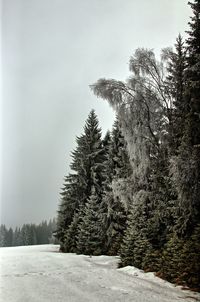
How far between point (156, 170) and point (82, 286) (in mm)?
5705

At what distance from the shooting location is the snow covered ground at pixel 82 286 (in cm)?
730

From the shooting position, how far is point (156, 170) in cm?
1256

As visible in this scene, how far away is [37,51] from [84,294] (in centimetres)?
585

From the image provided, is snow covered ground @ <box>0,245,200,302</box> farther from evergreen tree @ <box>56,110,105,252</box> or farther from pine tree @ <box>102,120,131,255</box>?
evergreen tree @ <box>56,110,105,252</box>

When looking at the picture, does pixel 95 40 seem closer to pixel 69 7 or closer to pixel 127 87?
pixel 69 7

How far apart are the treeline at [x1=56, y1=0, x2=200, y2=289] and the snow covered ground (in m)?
0.96

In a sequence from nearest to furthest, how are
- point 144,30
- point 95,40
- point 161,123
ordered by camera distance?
point 95,40 < point 144,30 < point 161,123

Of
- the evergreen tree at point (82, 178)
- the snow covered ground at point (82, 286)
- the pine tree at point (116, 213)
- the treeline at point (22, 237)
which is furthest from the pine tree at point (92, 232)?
the treeline at point (22, 237)

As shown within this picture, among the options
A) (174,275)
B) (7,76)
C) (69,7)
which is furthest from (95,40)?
(174,275)

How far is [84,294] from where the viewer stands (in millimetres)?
7672

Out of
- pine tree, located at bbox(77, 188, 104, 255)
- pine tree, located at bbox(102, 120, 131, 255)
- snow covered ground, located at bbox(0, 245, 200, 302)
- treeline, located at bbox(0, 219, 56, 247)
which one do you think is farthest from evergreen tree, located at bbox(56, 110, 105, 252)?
treeline, located at bbox(0, 219, 56, 247)

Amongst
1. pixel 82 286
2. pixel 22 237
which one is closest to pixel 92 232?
pixel 82 286

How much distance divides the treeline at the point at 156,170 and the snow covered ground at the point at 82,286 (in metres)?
0.96

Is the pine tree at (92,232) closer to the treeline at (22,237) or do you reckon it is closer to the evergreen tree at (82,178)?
the evergreen tree at (82,178)
